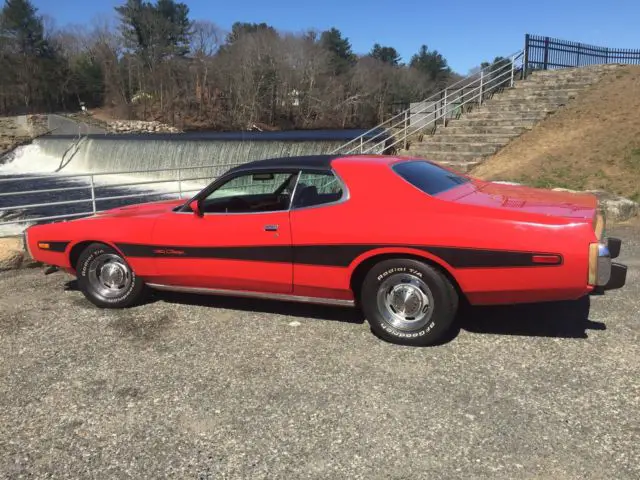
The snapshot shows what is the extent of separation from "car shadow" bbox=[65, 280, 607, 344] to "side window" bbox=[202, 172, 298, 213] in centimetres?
97

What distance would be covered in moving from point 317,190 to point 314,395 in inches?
65.6

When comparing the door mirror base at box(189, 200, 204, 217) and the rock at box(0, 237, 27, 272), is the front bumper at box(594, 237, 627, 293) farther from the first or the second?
the rock at box(0, 237, 27, 272)

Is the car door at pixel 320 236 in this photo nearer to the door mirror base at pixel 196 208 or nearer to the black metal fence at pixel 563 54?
the door mirror base at pixel 196 208

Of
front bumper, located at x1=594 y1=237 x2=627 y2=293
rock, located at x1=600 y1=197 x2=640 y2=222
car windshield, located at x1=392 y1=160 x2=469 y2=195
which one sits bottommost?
rock, located at x1=600 y1=197 x2=640 y2=222

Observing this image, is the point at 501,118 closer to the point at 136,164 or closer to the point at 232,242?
the point at 232,242

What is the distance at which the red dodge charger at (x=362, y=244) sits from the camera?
3.60m

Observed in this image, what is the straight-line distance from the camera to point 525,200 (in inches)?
162

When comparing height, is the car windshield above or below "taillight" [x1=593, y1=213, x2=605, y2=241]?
above

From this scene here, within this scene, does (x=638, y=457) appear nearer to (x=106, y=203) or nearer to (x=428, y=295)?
(x=428, y=295)

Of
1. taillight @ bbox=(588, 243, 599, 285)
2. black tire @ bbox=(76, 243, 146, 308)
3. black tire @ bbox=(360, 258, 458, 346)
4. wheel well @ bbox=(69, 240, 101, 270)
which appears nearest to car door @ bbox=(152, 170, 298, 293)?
black tire @ bbox=(76, 243, 146, 308)

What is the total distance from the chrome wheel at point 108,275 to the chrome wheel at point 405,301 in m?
2.52

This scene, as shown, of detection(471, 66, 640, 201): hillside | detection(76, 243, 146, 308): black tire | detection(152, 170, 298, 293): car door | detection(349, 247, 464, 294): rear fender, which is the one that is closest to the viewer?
detection(349, 247, 464, 294): rear fender

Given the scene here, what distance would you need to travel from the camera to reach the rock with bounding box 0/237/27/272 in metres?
6.46

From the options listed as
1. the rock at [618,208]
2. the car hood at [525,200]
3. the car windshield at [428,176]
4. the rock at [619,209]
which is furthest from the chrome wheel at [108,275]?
the rock at [619,209]
